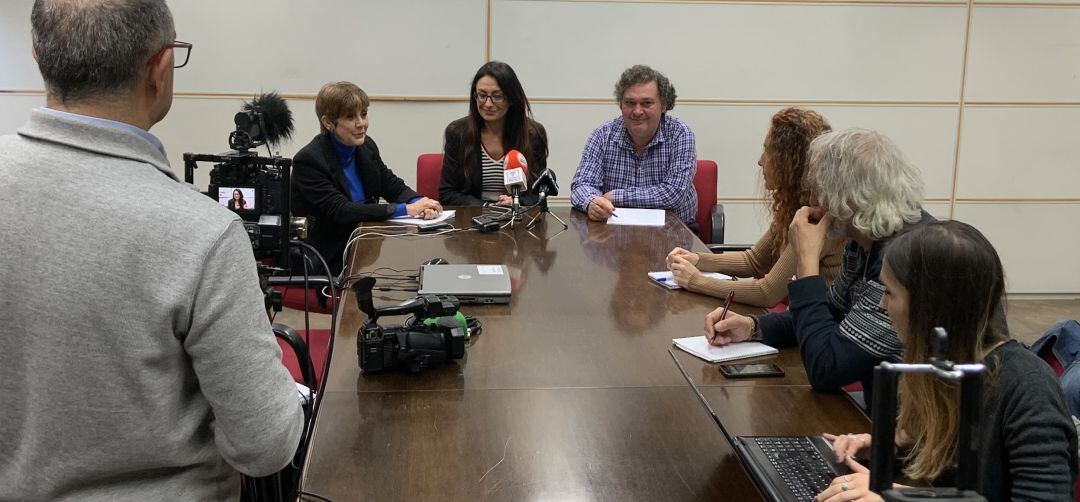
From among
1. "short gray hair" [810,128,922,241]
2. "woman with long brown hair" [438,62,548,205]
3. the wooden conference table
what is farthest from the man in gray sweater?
"woman with long brown hair" [438,62,548,205]

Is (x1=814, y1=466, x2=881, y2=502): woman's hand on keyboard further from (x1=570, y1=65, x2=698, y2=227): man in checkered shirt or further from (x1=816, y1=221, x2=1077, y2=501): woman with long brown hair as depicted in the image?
(x1=570, y1=65, x2=698, y2=227): man in checkered shirt

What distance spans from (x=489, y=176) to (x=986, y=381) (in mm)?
2980

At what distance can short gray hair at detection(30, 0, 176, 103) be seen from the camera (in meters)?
1.16

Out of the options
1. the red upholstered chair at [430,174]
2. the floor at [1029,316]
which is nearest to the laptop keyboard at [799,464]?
the red upholstered chair at [430,174]

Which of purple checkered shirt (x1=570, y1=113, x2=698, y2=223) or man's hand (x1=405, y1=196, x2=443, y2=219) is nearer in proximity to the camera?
man's hand (x1=405, y1=196, x2=443, y2=219)

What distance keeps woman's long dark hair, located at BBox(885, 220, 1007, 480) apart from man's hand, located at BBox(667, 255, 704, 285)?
1.17 m

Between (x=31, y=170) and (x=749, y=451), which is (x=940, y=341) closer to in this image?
(x=749, y=451)

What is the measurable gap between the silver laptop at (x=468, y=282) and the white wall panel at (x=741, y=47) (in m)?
2.54

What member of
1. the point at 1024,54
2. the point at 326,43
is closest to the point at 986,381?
the point at 326,43

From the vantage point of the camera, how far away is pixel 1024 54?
16.7 feet

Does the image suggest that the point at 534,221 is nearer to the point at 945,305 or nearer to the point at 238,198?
the point at 238,198

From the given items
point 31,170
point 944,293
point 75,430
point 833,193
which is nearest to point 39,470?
point 75,430

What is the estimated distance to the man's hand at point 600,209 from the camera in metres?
3.64

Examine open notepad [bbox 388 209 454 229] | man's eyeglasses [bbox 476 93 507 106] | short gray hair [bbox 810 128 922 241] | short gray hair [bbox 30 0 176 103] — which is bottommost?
open notepad [bbox 388 209 454 229]
